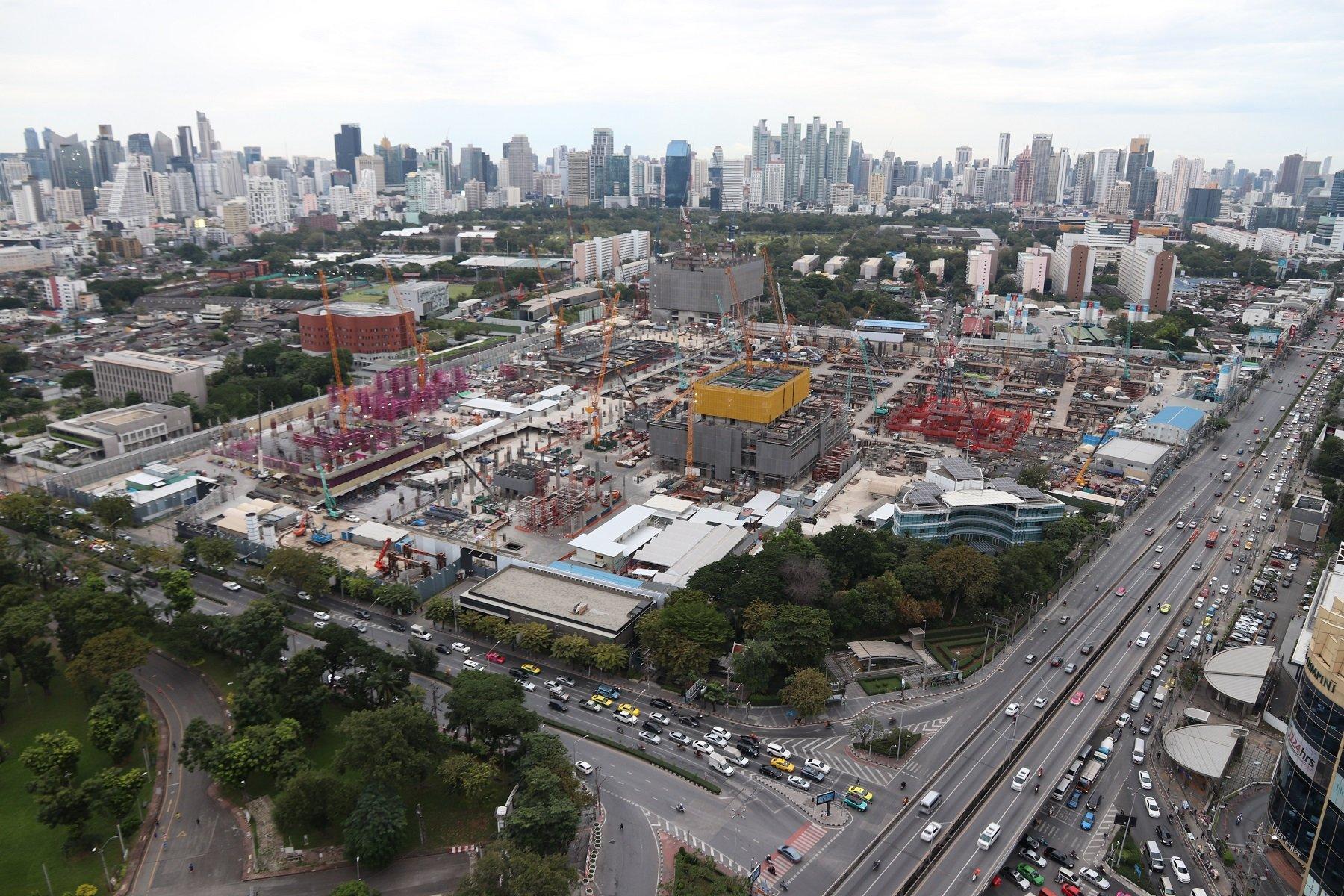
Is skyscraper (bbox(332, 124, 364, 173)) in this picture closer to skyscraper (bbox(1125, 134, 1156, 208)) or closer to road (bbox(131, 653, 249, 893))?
skyscraper (bbox(1125, 134, 1156, 208))

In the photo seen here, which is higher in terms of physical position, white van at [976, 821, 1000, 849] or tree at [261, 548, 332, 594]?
tree at [261, 548, 332, 594]

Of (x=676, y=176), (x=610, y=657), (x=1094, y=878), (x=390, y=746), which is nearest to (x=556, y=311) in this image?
(x=610, y=657)

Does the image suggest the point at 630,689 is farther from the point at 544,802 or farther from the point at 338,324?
the point at 338,324

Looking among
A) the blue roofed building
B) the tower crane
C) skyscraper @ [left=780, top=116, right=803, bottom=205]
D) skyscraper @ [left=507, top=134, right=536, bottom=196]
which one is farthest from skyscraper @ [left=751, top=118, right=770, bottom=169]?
the blue roofed building

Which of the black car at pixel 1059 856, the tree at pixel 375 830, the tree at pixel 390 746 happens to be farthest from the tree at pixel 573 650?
the black car at pixel 1059 856

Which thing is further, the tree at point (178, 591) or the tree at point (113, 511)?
the tree at point (113, 511)

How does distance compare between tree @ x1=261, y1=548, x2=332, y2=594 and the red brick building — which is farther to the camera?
the red brick building

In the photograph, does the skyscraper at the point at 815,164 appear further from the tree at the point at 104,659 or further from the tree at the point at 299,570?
the tree at the point at 104,659

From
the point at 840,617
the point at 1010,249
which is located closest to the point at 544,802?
the point at 840,617
